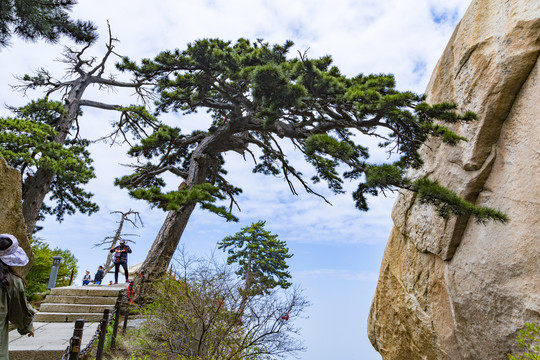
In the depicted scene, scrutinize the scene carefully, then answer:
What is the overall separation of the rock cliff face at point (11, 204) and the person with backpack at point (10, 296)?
8.90 feet

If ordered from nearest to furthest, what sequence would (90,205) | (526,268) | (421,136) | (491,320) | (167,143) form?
(526,268), (491,320), (421,136), (167,143), (90,205)

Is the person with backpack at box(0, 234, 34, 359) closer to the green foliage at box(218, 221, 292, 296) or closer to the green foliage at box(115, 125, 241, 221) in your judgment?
the green foliage at box(115, 125, 241, 221)

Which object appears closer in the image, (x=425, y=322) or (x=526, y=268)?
(x=526, y=268)

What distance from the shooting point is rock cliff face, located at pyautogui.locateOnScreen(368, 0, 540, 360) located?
17.3 ft

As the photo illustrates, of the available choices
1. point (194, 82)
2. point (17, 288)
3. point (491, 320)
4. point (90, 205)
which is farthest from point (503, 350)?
point (90, 205)

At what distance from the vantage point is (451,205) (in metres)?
5.57

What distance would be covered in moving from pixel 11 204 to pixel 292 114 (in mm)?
5920

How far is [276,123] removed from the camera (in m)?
9.41

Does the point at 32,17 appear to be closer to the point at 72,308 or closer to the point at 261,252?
the point at 72,308

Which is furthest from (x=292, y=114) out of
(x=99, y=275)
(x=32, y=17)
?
(x=99, y=275)

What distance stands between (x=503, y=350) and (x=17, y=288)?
6364 millimetres

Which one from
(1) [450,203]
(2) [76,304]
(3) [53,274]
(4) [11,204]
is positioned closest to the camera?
(1) [450,203]

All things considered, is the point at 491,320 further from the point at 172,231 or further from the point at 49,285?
the point at 49,285

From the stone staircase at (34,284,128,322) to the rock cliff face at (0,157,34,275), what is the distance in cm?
303
